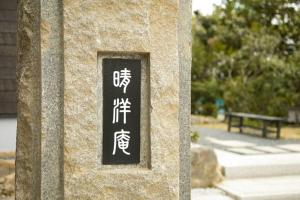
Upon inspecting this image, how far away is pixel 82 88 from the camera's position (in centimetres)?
273

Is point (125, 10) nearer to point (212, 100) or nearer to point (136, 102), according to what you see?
point (136, 102)

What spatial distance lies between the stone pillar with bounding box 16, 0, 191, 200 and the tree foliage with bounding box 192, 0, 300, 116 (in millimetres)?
10473

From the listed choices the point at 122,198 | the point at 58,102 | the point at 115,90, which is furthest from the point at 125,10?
the point at 122,198

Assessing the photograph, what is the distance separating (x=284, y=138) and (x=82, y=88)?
8.68 metres

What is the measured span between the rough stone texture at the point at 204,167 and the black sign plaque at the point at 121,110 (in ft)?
9.84

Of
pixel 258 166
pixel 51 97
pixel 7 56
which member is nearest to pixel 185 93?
pixel 51 97

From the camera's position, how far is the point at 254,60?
14.1 meters

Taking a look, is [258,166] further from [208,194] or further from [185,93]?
[185,93]

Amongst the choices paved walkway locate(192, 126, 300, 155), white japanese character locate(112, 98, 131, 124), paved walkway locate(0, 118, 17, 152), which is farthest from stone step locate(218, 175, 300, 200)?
white japanese character locate(112, 98, 131, 124)

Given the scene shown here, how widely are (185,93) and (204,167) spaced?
306 centimetres

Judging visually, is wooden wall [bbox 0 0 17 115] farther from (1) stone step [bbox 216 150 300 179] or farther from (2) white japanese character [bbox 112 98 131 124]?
(1) stone step [bbox 216 150 300 179]

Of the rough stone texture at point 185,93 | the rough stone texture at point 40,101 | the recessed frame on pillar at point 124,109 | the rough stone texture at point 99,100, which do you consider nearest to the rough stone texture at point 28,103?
the rough stone texture at point 40,101

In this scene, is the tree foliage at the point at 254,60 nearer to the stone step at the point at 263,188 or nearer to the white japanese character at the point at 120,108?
the stone step at the point at 263,188

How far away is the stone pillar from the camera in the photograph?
2.73m
